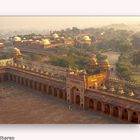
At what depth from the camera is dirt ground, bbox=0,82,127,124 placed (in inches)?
509

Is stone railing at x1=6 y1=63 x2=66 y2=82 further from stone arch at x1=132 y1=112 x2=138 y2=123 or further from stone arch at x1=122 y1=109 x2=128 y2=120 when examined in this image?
stone arch at x1=132 y1=112 x2=138 y2=123

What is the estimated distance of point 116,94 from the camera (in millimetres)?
13383

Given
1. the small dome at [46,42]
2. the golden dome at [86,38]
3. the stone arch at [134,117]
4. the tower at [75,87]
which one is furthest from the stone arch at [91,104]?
the small dome at [46,42]

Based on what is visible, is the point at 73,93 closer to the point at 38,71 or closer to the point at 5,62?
the point at 38,71

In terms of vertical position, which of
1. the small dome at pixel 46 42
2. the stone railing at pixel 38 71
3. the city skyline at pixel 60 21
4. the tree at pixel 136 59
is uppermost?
the city skyline at pixel 60 21

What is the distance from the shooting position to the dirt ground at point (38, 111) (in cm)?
1293

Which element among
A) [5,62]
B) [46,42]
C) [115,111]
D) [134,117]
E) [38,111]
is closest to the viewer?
[134,117]

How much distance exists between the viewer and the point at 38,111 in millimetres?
14023

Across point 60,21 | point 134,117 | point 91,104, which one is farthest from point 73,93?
point 60,21

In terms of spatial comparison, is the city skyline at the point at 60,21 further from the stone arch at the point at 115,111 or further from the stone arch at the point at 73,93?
the stone arch at the point at 115,111

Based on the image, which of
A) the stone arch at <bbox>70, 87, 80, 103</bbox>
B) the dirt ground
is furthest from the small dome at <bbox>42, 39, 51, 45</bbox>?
the stone arch at <bbox>70, 87, 80, 103</bbox>
